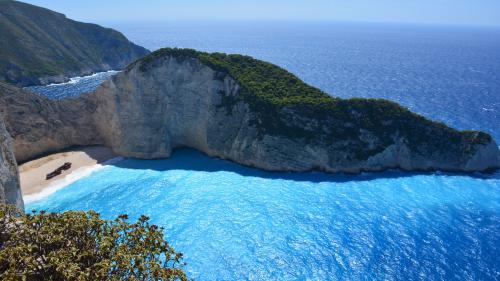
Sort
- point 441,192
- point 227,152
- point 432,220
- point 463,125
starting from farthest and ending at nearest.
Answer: point 463,125 < point 227,152 < point 441,192 < point 432,220

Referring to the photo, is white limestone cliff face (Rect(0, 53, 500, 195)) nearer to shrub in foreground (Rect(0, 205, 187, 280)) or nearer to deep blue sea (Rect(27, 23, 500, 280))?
deep blue sea (Rect(27, 23, 500, 280))

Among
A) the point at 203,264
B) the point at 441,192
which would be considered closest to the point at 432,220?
the point at 441,192

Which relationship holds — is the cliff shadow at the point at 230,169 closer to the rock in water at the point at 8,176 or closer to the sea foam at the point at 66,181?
the sea foam at the point at 66,181

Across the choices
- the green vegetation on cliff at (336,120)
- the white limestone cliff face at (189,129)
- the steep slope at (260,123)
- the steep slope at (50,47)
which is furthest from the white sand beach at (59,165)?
the steep slope at (50,47)

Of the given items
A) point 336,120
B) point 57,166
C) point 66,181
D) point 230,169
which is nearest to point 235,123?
point 230,169

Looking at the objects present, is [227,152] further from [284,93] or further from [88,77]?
[88,77]

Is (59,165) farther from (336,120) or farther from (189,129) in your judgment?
(336,120)
